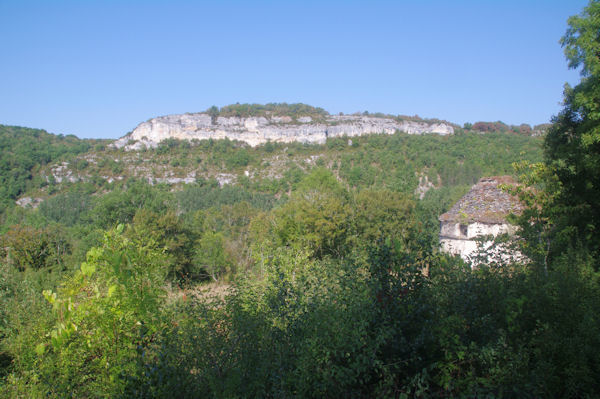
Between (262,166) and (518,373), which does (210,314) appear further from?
(262,166)

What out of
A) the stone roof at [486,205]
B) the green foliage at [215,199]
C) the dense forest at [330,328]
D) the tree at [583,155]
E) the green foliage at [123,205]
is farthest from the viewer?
the green foliage at [215,199]

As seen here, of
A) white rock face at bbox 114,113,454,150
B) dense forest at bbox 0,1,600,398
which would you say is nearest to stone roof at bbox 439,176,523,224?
dense forest at bbox 0,1,600,398

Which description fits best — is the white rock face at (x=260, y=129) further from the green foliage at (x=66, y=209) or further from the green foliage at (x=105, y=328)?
the green foliage at (x=105, y=328)

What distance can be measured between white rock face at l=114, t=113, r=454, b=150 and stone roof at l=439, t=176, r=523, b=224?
110m

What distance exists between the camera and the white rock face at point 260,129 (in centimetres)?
12694

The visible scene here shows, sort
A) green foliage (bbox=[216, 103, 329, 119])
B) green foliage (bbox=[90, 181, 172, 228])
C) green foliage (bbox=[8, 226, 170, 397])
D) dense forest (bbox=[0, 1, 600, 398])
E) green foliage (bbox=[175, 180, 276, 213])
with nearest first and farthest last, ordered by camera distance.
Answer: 1. dense forest (bbox=[0, 1, 600, 398])
2. green foliage (bbox=[8, 226, 170, 397])
3. green foliage (bbox=[90, 181, 172, 228])
4. green foliage (bbox=[175, 180, 276, 213])
5. green foliage (bbox=[216, 103, 329, 119])

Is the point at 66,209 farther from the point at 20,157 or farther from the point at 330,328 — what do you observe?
the point at 330,328

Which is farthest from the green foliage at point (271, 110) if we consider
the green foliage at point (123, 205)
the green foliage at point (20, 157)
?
the green foliage at point (123, 205)

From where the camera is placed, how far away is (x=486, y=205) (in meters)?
14.8

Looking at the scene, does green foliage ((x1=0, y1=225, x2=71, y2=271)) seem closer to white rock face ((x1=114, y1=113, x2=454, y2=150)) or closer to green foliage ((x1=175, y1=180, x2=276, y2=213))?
green foliage ((x1=175, y1=180, x2=276, y2=213))

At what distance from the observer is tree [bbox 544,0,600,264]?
27.5 ft

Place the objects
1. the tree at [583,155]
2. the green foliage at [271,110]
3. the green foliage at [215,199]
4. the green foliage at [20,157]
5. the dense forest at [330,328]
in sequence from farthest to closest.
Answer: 1. the green foliage at [271,110]
2. the green foliage at [20,157]
3. the green foliage at [215,199]
4. the tree at [583,155]
5. the dense forest at [330,328]

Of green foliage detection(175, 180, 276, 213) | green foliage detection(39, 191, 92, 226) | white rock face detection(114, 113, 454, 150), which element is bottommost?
green foliage detection(39, 191, 92, 226)

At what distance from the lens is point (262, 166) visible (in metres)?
107
